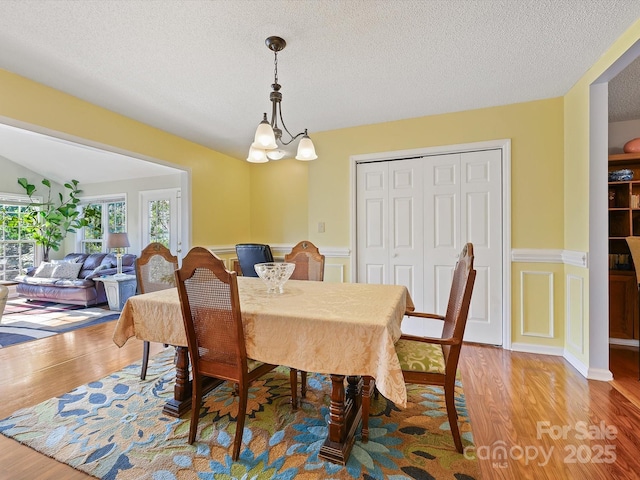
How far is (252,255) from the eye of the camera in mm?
3484

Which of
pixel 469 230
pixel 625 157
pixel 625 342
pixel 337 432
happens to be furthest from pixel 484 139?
pixel 337 432

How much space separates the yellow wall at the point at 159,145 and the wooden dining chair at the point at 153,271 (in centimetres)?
138

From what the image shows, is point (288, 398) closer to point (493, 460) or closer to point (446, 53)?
point (493, 460)

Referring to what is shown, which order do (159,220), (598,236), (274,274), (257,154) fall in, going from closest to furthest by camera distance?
1. (274,274)
2. (257,154)
3. (598,236)
4. (159,220)

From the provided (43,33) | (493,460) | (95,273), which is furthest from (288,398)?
(95,273)

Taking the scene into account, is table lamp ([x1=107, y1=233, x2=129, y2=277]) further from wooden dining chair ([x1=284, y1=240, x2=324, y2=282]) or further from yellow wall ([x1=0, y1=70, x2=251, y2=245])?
wooden dining chair ([x1=284, y1=240, x2=324, y2=282])

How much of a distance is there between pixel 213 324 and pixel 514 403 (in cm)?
200

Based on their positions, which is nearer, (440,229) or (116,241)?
(440,229)

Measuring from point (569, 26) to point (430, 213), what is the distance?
1769 millimetres

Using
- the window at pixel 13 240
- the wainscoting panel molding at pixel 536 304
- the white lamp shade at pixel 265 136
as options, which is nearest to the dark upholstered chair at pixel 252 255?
the white lamp shade at pixel 265 136

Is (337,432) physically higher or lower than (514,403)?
higher

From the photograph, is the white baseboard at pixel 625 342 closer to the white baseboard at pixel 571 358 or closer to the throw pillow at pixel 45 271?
the white baseboard at pixel 571 358

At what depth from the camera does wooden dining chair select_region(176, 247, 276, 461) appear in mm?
1418

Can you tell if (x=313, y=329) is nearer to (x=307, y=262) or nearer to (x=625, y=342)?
(x=307, y=262)
